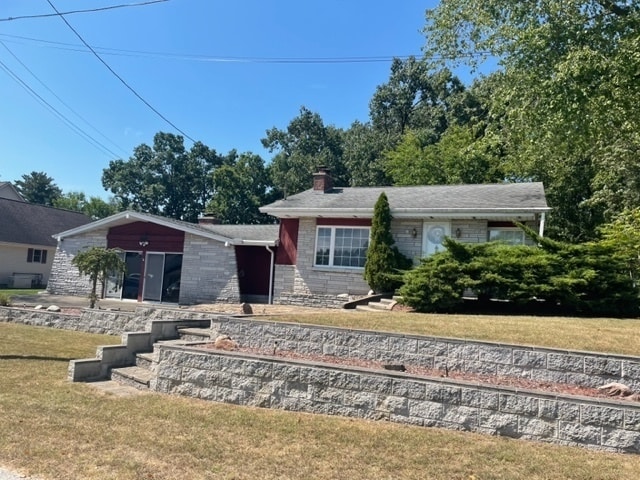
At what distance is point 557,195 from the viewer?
24.3 meters

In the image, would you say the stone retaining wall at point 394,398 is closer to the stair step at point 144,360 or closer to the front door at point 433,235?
the stair step at point 144,360

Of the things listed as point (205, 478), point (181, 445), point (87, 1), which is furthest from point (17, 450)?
point (87, 1)

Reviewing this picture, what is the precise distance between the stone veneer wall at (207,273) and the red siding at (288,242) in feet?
5.73

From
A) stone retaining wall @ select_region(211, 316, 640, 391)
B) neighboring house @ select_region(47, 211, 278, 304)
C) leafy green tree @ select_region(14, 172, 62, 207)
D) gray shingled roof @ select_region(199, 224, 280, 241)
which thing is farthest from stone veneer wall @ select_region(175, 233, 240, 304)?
leafy green tree @ select_region(14, 172, 62, 207)

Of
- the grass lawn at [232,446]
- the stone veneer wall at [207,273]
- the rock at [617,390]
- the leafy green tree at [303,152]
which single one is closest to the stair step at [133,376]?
the grass lawn at [232,446]

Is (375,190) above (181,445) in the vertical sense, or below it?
above

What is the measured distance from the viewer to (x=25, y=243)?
2684cm

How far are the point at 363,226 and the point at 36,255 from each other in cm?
2242

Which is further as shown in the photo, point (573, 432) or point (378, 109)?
point (378, 109)

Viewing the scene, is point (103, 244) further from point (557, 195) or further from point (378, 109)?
point (378, 109)

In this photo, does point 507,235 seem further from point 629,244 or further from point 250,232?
point 250,232

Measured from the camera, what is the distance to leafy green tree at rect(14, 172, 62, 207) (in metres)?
63.0

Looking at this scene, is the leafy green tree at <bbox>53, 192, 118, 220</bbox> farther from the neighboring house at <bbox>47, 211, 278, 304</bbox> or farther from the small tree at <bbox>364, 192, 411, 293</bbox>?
the small tree at <bbox>364, 192, 411, 293</bbox>

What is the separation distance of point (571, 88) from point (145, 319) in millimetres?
10769
